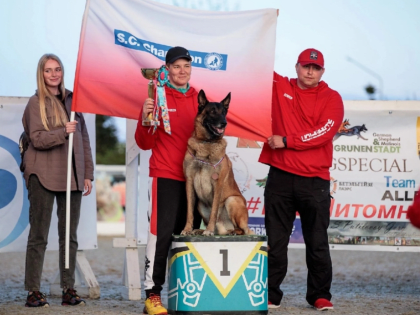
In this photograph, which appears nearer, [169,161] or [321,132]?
[169,161]

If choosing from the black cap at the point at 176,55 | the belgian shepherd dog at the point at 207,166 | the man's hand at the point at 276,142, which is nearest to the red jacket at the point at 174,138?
the belgian shepherd dog at the point at 207,166

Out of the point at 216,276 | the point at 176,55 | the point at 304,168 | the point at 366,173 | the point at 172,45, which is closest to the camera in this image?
the point at 216,276

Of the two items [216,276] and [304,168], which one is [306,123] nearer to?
[304,168]

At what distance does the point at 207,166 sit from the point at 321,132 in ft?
3.65

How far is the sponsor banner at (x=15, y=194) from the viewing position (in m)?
7.04

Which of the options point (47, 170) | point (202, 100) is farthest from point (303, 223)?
point (47, 170)

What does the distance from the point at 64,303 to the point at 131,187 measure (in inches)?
55.7

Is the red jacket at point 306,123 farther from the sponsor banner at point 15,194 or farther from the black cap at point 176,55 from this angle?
the sponsor banner at point 15,194

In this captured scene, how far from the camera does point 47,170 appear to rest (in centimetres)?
573

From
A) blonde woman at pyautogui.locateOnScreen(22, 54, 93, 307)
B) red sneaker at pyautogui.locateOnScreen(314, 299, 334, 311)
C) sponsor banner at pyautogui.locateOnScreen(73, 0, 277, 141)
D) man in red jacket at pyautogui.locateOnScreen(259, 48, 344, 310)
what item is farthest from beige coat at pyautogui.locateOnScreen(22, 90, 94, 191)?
red sneaker at pyautogui.locateOnScreen(314, 299, 334, 311)

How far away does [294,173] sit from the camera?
18.4 feet

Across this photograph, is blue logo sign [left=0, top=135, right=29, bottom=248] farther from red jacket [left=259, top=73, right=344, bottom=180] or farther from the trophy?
red jacket [left=259, top=73, right=344, bottom=180]

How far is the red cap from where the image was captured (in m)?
5.54

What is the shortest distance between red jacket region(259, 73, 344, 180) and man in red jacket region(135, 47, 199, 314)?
925 millimetres
